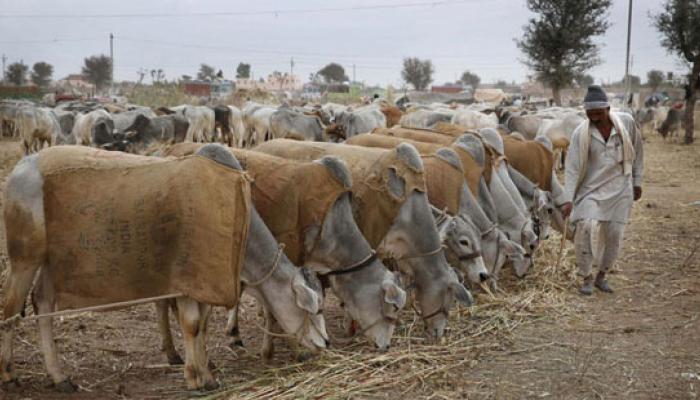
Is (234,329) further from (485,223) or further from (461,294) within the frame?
(485,223)

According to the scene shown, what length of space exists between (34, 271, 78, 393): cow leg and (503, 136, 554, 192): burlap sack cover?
6.11 m

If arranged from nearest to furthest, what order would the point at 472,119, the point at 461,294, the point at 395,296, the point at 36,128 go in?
the point at 395,296, the point at 461,294, the point at 472,119, the point at 36,128

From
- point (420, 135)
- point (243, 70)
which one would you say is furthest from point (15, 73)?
point (420, 135)

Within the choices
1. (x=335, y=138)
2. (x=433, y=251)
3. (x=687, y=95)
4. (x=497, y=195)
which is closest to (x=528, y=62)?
(x=687, y=95)

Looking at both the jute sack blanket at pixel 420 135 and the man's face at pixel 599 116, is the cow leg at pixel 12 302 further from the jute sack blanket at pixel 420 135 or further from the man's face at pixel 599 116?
the man's face at pixel 599 116

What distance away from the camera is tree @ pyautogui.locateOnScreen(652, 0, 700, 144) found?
90.6 ft

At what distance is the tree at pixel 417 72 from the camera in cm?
7656

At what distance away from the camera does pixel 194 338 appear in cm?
471

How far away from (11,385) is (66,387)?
1.20ft

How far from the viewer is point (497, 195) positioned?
8180 mm

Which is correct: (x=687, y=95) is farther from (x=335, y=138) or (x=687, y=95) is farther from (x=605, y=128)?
(x=605, y=128)

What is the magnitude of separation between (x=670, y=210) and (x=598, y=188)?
19.4ft

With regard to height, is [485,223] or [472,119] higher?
[472,119]

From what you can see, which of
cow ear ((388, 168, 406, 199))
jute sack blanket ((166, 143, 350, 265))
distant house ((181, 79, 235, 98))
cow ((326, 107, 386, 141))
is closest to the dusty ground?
jute sack blanket ((166, 143, 350, 265))
